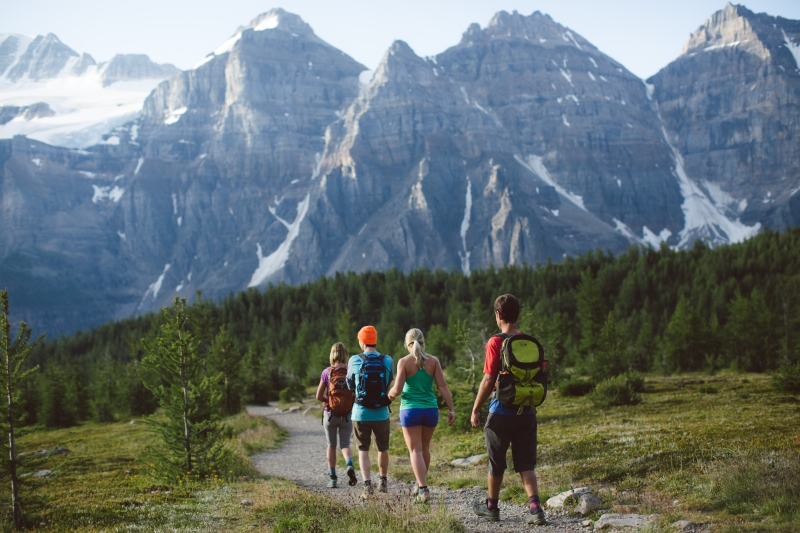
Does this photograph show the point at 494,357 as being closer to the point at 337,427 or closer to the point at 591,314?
the point at 337,427

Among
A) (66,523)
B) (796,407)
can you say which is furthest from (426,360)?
(796,407)

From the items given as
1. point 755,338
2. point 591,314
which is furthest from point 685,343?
point 591,314

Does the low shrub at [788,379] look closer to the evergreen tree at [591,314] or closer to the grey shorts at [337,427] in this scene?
the grey shorts at [337,427]

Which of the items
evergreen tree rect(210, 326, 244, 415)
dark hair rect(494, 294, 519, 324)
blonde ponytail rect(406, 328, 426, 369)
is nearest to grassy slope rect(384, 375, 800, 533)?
blonde ponytail rect(406, 328, 426, 369)

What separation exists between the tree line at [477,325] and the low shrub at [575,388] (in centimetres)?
190

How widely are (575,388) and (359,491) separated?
25.1 meters

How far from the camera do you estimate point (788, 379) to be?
87.8 feet

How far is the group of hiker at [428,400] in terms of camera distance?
925 cm

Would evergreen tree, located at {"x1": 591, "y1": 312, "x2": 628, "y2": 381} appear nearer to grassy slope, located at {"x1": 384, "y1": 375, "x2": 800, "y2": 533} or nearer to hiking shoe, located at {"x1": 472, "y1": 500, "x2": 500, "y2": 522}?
grassy slope, located at {"x1": 384, "y1": 375, "x2": 800, "y2": 533}

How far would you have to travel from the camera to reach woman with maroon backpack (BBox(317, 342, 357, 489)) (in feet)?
42.3

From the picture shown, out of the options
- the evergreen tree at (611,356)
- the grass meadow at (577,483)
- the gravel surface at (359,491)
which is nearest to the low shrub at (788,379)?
the grass meadow at (577,483)

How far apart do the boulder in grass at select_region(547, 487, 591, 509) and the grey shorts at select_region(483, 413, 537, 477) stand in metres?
1.79

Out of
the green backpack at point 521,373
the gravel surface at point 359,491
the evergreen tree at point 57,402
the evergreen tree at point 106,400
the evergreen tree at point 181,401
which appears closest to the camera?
the green backpack at point 521,373

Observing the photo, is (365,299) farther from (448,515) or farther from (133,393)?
(448,515)
